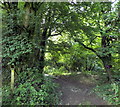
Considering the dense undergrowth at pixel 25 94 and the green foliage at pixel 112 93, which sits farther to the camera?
the green foliage at pixel 112 93

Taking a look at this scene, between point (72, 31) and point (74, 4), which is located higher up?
point (74, 4)

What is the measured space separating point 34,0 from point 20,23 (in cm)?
100

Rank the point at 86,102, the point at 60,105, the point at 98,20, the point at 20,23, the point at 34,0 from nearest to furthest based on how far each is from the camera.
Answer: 1. the point at 20,23
2. the point at 34,0
3. the point at 60,105
4. the point at 86,102
5. the point at 98,20

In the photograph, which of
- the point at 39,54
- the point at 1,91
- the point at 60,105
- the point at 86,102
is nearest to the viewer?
the point at 1,91

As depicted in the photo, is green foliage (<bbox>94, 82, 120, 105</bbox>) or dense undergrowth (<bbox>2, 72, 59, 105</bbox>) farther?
green foliage (<bbox>94, 82, 120, 105</bbox>)

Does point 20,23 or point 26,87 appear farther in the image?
point 20,23

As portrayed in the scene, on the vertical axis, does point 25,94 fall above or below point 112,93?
above

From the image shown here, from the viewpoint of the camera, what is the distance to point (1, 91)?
252 centimetres

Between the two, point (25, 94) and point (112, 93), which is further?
point (112, 93)

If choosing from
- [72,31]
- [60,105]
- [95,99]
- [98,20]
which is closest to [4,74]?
[60,105]

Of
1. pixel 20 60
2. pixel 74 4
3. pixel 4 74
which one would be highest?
pixel 74 4

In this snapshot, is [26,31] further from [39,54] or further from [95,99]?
[95,99]

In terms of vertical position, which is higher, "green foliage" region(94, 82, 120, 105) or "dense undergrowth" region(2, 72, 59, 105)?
"dense undergrowth" region(2, 72, 59, 105)

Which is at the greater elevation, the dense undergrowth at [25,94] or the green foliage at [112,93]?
the dense undergrowth at [25,94]
